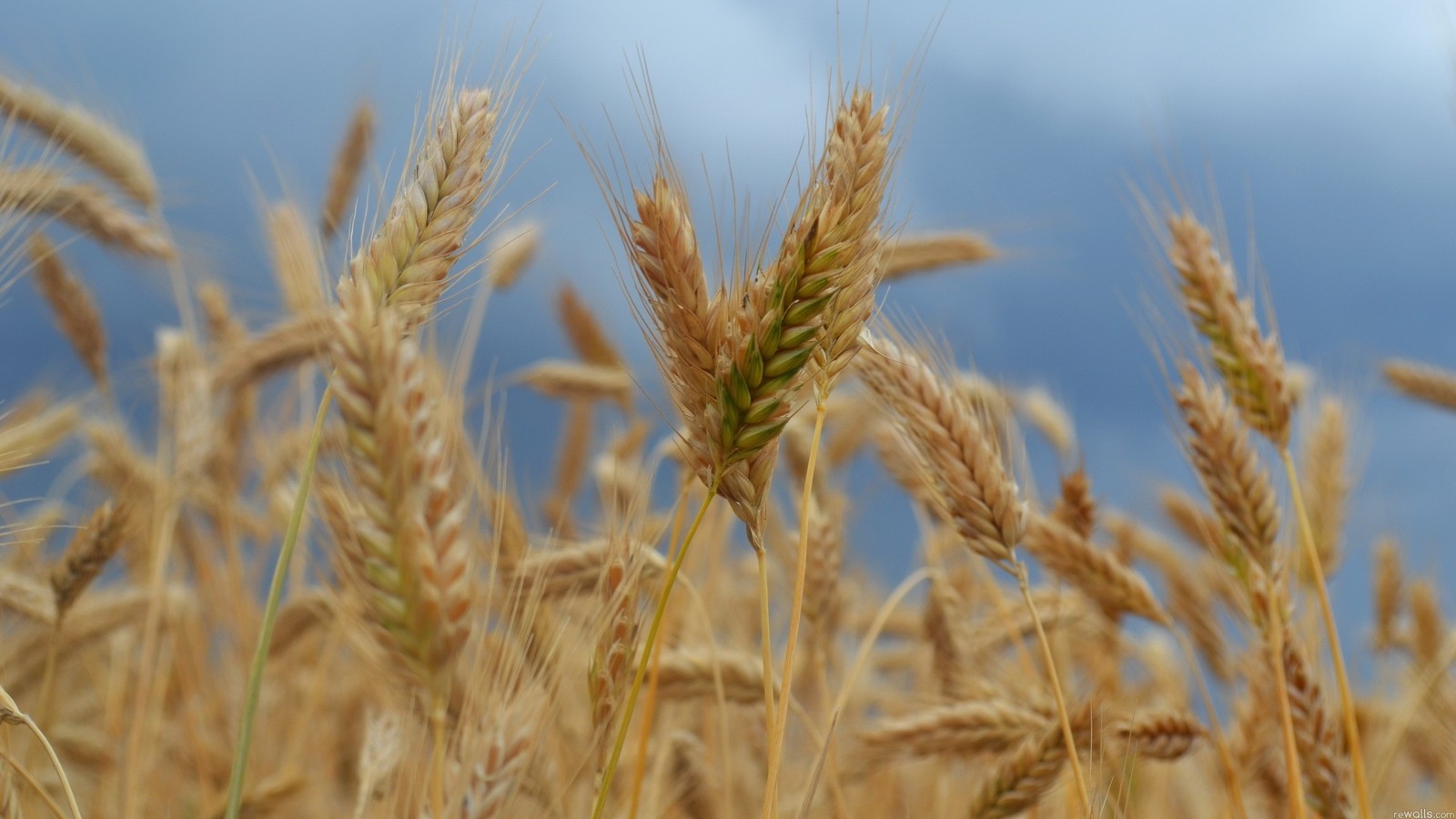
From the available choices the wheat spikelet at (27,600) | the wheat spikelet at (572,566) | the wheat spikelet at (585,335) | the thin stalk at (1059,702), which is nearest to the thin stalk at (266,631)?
the wheat spikelet at (572,566)

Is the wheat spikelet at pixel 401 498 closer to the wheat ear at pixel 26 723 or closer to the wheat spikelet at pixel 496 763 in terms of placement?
the wheat spikelet at pixel 496 763

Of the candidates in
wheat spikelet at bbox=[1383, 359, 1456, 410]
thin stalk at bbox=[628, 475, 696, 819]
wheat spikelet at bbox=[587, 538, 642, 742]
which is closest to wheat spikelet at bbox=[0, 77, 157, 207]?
thin stalk at bbox=[628, 475, 696, 819]

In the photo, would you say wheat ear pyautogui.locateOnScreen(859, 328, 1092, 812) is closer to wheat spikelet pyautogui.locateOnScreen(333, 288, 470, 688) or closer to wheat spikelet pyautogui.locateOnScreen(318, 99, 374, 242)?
wheat spikelet pyautogui.locateOnScreen(333, 288, 470, 688)

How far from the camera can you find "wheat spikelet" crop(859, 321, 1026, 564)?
4.78 feet

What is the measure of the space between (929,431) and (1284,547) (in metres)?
0.78

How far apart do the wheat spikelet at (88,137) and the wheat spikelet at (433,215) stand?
7.07ft

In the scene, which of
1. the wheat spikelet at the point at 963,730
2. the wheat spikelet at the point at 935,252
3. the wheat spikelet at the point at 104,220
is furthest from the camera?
the wheat spikelet at the point at 935,252

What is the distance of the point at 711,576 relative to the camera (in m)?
2.36

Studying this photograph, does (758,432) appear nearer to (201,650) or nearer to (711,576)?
(711,576)

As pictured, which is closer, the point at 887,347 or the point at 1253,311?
the point at 887,347

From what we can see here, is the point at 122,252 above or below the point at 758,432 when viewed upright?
above

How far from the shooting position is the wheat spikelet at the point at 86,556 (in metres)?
1.79

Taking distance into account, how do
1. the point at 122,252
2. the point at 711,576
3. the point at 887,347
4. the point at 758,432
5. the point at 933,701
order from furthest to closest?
the point at 122,252 → the point at 711,576 → the point at 933,701 → the point at 887,347 → the point at 758,432

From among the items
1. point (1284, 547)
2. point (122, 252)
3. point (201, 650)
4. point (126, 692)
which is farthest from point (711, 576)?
point (126, 692)
